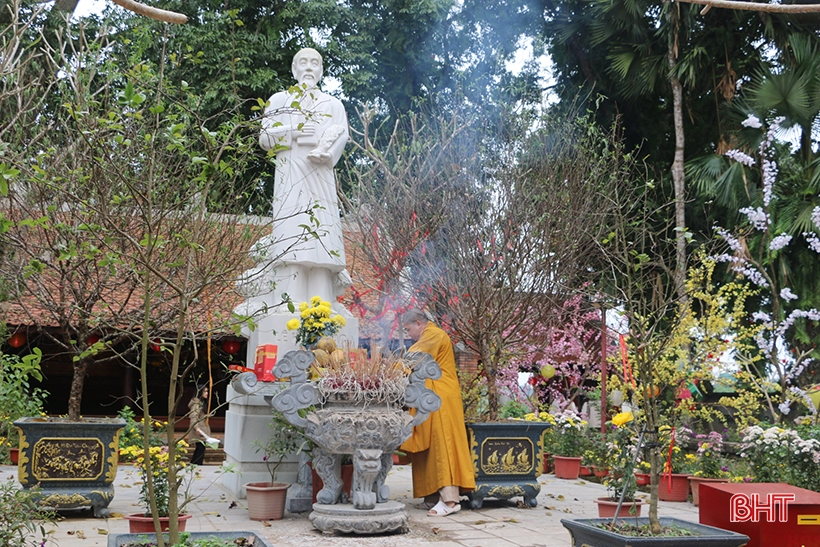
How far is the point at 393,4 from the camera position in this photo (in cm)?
1836

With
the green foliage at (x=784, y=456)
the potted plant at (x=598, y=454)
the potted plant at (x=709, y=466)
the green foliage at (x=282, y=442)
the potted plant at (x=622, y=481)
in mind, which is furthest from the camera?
A: the potted plant at (x=598, y=454)

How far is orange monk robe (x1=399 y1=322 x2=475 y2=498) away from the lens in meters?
6.91

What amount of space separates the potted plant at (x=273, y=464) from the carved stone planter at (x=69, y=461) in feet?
3.94

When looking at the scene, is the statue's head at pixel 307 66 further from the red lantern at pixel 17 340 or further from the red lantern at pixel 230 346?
the red lantern at pixel 17 340

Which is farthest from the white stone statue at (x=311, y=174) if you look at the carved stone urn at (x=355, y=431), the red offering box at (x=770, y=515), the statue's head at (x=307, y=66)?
the red offering box at (x=770, y=515)

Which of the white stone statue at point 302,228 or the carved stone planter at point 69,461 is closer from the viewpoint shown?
the carved stone planter at point 69,461

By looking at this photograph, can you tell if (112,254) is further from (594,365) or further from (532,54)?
(532,54)

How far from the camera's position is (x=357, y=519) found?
5.82 metres

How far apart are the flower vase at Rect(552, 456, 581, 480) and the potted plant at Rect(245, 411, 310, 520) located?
15.0 feet

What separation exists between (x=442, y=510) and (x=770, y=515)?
9.39 ft

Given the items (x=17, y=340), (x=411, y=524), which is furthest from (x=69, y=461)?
(x=17, y=340)

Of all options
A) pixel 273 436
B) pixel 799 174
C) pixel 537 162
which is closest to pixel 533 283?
pixel 537 162

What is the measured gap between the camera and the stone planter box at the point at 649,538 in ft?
12.9

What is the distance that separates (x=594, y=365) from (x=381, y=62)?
28.6 feet
